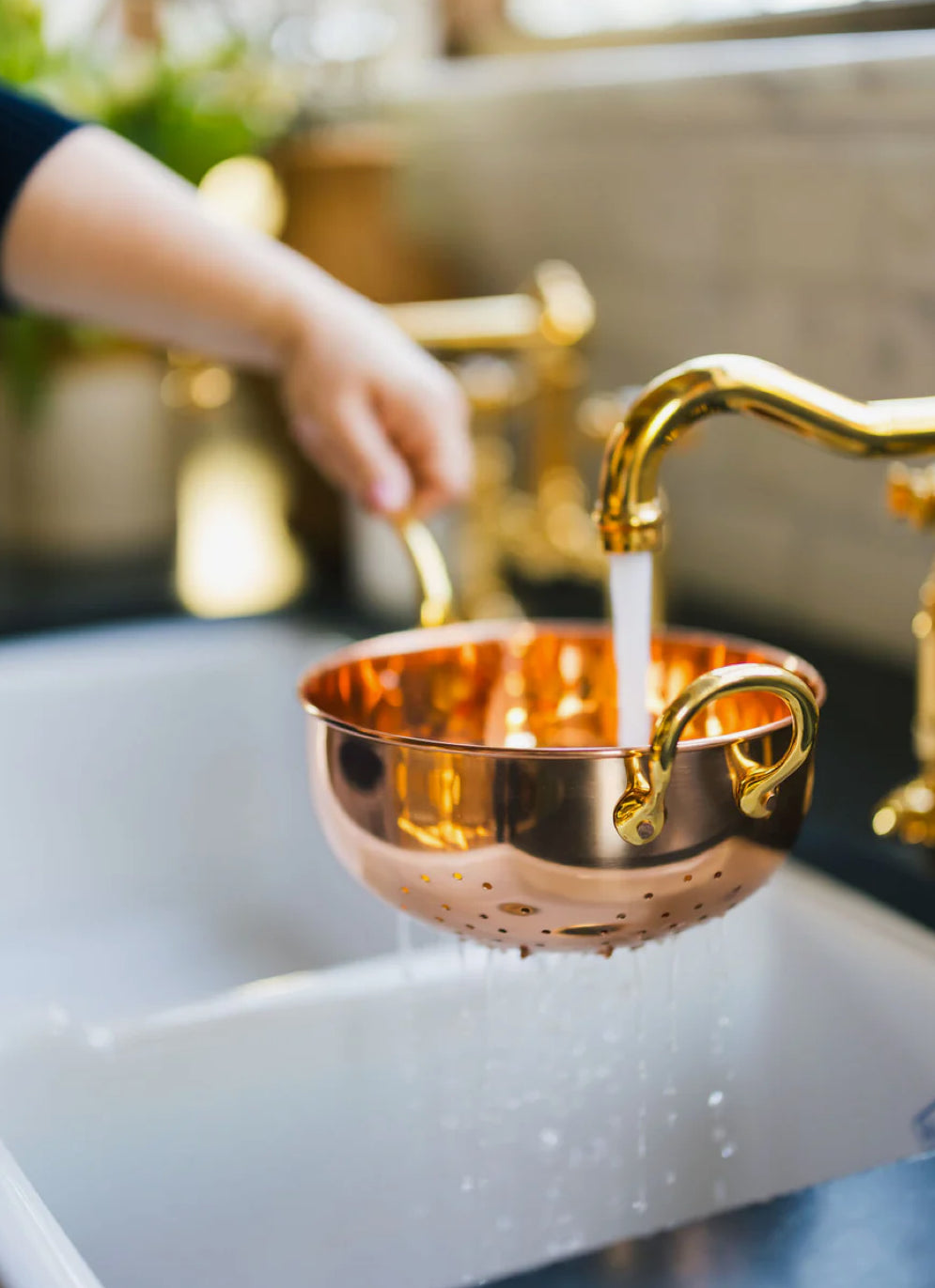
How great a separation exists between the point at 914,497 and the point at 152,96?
1.05m

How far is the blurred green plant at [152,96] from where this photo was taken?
145 centimetres

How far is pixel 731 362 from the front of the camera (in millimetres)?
489

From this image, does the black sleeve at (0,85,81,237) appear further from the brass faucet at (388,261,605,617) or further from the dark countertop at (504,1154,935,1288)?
the dark countertop at (504,1154,935,1288)

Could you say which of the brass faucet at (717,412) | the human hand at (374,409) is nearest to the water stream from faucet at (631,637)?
the brass faucet at (717,412)

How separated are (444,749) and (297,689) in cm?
11

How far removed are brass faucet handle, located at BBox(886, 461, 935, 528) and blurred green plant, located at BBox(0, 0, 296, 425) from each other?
941mm

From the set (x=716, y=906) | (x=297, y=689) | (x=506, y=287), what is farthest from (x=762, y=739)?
(x=506, y=287)

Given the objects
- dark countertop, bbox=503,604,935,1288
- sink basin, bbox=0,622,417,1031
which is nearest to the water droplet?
dark countertop, bbox=503,604,935,1288

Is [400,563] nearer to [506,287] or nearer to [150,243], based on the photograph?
[506,287]

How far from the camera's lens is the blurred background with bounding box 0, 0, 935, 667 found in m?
1.04

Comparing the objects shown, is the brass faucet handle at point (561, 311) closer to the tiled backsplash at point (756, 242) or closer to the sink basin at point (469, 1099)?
the tiled backsplash at point (756, 242)

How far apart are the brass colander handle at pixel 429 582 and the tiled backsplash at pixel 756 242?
241mm

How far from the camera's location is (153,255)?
2.89ft

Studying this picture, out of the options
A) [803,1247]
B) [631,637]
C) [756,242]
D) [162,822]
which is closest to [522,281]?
[756,242]
